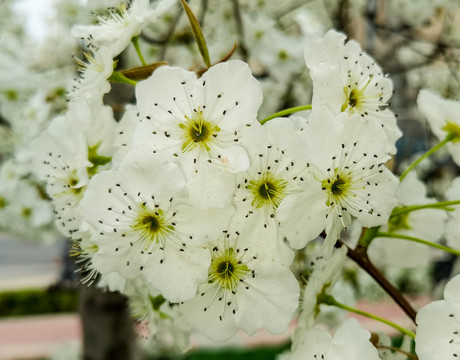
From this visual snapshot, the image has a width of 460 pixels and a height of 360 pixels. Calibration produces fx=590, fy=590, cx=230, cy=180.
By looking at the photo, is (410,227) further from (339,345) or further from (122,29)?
(122,29)

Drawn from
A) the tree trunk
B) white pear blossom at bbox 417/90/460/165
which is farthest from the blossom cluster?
the tree trunk

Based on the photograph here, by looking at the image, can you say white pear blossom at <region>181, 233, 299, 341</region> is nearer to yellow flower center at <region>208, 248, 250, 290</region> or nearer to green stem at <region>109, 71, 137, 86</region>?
yellow flower center at <region>208, 248, 250, 290</region>

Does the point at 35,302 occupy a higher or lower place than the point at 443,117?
higher

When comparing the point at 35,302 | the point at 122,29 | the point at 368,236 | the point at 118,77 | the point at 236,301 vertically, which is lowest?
the point at 236,301

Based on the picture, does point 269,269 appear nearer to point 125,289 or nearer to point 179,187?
point 179,187

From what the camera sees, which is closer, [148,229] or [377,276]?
[148,229]

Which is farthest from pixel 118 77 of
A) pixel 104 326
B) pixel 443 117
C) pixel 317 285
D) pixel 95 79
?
pixel 104 326

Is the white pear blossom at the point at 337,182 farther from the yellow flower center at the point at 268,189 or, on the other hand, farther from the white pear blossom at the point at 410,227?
the white pear blossom at the point at 410,227

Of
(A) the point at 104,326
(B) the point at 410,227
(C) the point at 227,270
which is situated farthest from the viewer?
(A) the point at 104,326
